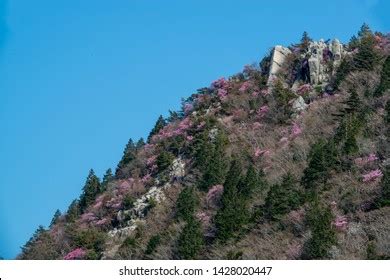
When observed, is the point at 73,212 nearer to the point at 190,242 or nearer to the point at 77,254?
the point at 77,254

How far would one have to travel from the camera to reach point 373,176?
25.7 m

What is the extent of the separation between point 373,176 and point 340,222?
3.00 meters

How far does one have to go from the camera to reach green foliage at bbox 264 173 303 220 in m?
26.0

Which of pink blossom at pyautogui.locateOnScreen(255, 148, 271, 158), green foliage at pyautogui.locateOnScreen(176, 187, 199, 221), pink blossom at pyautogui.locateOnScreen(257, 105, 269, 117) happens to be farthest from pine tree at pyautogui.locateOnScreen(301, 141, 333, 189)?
pink blossom at pyautogui.locateOnScreen(257, 105, 269, 117)

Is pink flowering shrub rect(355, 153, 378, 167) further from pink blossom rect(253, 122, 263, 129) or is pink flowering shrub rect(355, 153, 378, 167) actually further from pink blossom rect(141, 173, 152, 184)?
pink blossom rect(141, 173, 152, 184)

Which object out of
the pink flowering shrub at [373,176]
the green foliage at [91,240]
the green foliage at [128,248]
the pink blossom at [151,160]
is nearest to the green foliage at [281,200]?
the pink flowering shrub at [373,176]

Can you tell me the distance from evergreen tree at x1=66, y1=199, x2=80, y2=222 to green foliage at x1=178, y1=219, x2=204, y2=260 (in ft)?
49.9

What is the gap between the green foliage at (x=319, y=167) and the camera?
91.4 feet

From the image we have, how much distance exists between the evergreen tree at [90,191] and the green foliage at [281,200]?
59.9 feet

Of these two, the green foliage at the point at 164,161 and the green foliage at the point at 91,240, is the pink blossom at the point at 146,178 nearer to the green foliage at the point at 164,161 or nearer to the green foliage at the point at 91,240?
the green foliage at the point at 164,161
